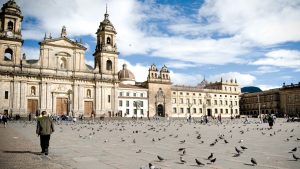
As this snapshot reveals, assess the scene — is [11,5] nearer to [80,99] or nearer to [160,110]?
[80,99]

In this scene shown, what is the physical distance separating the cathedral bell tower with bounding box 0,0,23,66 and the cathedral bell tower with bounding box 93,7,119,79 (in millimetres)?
15197

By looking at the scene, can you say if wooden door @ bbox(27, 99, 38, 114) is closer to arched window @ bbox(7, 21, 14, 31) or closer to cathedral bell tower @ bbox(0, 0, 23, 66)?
cathedral bell tower @ bbox(0, 0, 23, 66)

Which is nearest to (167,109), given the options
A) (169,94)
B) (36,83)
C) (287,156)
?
(169,94)

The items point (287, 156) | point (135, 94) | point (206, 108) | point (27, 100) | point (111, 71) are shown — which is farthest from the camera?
point (206, 108)

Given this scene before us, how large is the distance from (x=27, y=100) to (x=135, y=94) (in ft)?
99.0

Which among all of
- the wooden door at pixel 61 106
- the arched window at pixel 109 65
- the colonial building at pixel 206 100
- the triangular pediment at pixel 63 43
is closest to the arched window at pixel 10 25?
the triangular pediment at pixel 63 43

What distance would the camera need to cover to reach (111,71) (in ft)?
196

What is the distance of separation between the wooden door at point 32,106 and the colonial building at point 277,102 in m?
54.8

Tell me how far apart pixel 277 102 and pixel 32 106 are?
244ft

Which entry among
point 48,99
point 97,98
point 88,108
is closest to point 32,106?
point 48,99

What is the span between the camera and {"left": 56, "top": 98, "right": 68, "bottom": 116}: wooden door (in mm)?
52906

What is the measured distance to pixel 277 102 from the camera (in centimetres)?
9206

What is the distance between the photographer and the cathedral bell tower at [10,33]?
48438 millimetres

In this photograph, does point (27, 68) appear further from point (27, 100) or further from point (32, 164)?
point (32, 164)
